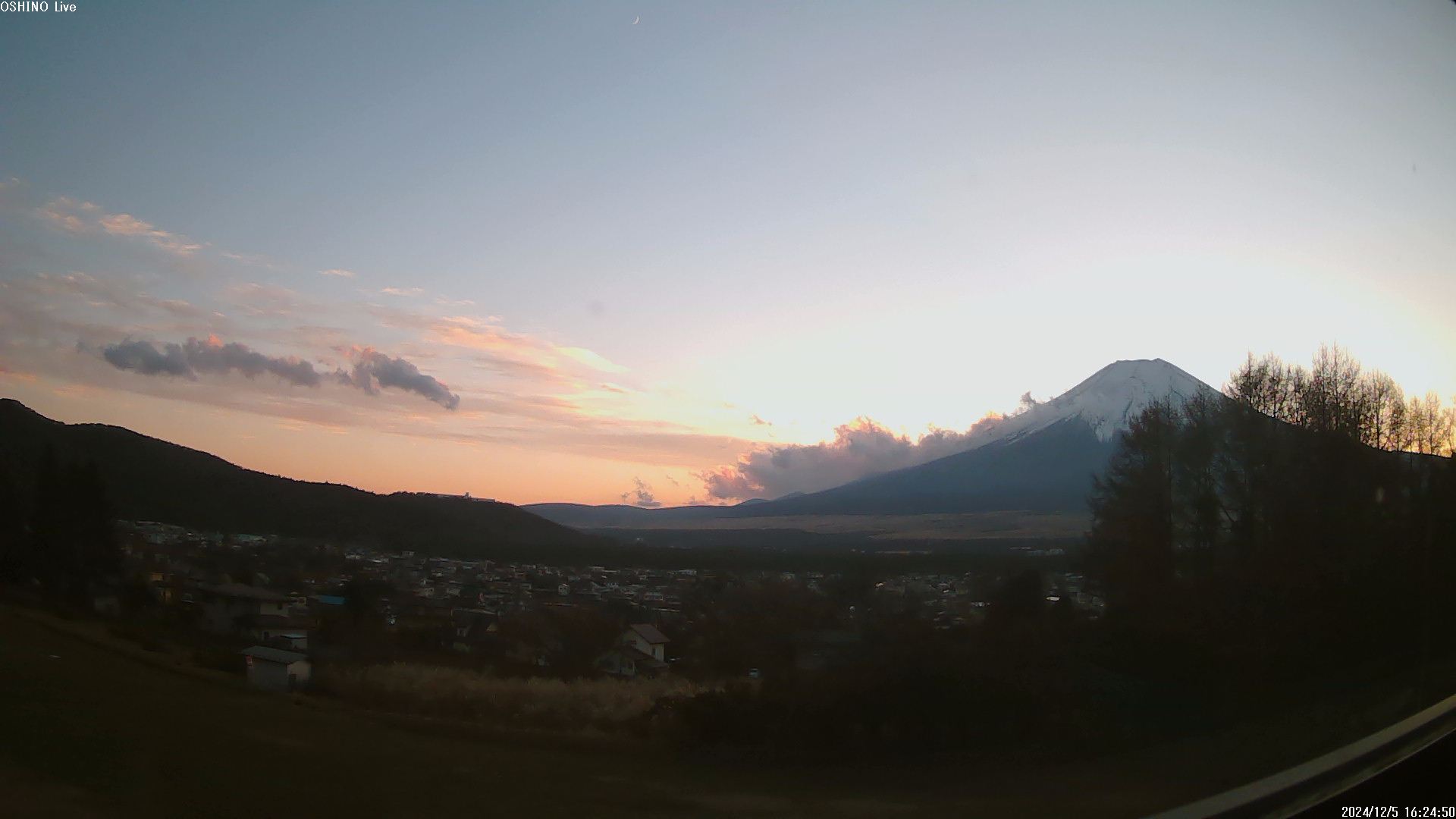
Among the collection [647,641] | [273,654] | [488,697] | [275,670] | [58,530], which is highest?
[58,530]

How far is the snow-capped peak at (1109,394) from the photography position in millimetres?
127312

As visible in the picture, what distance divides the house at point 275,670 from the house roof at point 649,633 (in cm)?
988

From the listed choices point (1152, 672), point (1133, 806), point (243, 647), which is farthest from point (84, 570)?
point (1152, 672)

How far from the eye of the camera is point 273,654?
13.2 metres

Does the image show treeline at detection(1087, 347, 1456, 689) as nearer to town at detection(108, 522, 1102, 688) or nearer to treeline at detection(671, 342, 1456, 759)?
treeline at detection(671, 342, 1456, 759)

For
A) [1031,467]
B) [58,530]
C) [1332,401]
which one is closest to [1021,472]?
[1031,467]

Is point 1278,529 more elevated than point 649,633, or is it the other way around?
point 1278,529

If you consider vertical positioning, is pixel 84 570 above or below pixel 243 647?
above

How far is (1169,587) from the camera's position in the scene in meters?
20.2

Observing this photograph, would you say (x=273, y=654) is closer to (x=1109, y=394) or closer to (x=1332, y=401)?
(x=1332, y=401)

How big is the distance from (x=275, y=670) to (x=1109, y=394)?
143 meters

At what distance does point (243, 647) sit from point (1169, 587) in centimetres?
1876

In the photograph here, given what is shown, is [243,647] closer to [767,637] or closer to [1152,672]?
[767,637]

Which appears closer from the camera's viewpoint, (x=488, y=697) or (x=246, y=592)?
(x=488, y=697)
